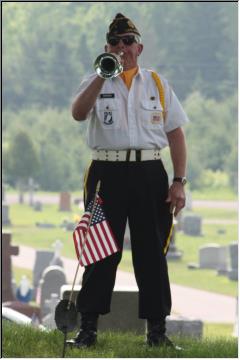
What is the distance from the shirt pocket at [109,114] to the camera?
539cm

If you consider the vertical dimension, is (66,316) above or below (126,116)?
below

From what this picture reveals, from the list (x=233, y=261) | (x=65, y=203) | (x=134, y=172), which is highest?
(x=134, y=172)

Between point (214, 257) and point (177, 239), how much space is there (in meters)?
8.08

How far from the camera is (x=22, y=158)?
61.0 metres

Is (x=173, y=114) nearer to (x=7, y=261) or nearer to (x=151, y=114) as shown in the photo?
(x=151, y=114)

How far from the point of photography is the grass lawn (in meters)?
27.4

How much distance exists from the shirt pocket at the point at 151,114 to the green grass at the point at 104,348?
1051 millimetres

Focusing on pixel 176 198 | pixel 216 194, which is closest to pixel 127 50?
pixel 176 198

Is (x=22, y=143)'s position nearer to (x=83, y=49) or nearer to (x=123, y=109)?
(x=83, y=49)

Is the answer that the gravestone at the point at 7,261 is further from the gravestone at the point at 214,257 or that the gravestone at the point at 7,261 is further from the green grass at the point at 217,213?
the green grass at the point at 217,213

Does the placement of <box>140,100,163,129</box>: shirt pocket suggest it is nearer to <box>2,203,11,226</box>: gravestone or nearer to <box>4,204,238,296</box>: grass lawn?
<box>4,204,238,296</box>: grass lawn

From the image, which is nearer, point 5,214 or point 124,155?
point 124,155

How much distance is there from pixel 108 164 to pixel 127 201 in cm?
20

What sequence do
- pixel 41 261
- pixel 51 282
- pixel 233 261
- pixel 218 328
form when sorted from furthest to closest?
pixel 41 261 → pixel 233 261 → pixel 218 328 → pixel 51 282
